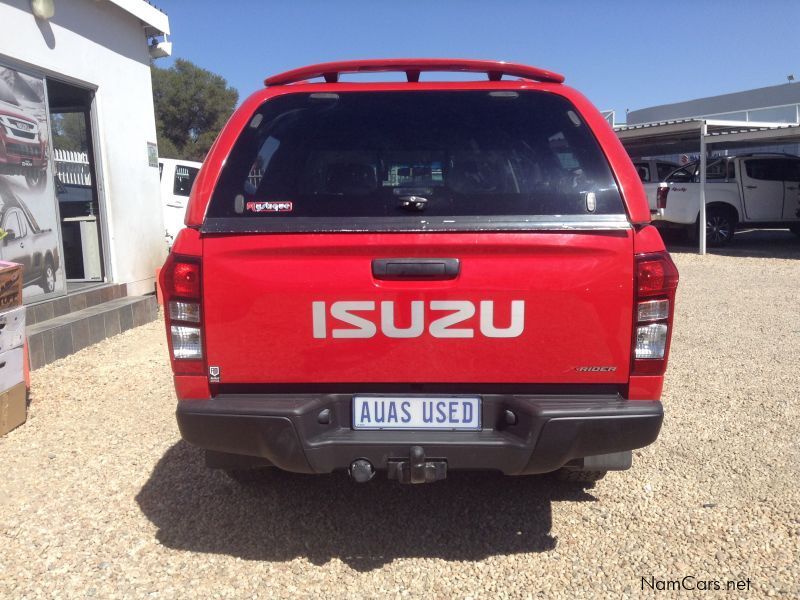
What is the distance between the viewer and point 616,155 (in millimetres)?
2486

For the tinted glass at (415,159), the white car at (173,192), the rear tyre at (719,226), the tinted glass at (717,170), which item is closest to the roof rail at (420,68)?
the tinted glass at (415,159)

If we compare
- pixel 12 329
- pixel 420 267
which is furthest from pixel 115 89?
pixel 420 267

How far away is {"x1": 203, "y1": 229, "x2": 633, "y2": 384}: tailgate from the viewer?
2346mm

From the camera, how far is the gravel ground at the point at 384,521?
2.64 meters

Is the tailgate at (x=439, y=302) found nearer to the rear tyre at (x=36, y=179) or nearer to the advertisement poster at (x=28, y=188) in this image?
the advertisement poster at (x=28, y=188)

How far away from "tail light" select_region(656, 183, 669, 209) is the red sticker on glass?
12710 millimetres

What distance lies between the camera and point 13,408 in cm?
424

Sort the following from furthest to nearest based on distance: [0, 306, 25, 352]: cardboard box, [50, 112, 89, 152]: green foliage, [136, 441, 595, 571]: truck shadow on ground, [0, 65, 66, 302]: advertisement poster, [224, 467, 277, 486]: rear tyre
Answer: [50, 112, 89, 152]: green foliage → [0, 65, 66, 302]: advertisement poster → [0, 306, 25, 352]: cardboard box → [224, 467, 277, 486]: rear tyre → [136, 441, 595, 571]: truck shadow on ground

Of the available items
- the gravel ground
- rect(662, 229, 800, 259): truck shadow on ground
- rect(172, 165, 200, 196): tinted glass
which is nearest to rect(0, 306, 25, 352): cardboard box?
the gravel ground

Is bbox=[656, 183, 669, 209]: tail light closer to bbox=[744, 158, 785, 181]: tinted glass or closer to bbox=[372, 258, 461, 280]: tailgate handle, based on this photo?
bbox=[744, 158, 785, 181]: tinted glass

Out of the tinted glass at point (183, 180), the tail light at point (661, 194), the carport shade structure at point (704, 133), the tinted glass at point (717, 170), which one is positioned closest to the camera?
the tinted glass at point (183, 180)

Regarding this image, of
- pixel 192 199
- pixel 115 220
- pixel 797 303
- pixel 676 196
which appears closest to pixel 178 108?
pixel 676 196

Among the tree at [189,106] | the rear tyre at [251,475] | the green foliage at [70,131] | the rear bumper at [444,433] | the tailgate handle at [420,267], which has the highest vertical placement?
the tree at [189,106]

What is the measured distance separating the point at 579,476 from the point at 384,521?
1009 millimetres
